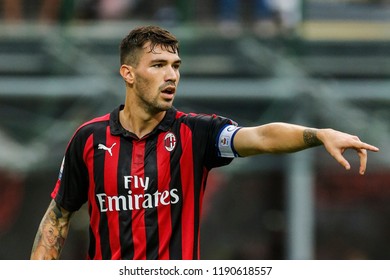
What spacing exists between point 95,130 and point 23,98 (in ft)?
23.8

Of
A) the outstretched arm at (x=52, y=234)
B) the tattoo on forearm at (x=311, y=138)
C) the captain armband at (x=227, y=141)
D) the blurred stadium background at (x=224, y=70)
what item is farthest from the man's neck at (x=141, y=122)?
the blurred stadium background at (x=224, y=70)

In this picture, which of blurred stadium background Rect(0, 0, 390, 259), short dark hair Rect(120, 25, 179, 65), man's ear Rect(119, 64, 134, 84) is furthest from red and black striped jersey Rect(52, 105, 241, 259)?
blurred stadium background Rect(0, 0, 390, 259)

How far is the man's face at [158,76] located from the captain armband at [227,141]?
0.34 m

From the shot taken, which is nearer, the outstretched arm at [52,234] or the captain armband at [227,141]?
the captain armband at [227,141]

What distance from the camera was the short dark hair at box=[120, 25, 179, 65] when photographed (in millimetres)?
6395

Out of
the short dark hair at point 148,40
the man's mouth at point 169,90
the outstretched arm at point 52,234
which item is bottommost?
the outstretched arm at point 52,234

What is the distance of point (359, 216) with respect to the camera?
1670 centimetres

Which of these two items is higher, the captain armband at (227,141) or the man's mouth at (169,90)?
the man's mouth at (169,90)

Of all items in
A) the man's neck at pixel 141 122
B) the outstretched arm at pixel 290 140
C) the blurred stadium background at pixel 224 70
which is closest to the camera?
the outstretched arm at pixel 290 140

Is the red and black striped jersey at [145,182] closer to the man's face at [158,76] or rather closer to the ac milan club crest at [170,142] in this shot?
the ac milan club crest at [170,142]

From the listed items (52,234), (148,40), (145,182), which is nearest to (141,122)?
(145,182)

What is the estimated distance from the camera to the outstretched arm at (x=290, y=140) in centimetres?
564

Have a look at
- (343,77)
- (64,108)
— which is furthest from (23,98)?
(343,77)
